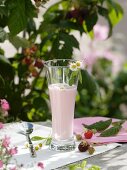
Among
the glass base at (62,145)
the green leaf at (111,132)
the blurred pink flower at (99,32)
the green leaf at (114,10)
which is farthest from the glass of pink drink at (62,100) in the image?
the blurred pink flower at (99,32)

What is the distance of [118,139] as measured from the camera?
1.35 m

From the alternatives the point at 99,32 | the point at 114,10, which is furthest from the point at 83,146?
the point at 99,32

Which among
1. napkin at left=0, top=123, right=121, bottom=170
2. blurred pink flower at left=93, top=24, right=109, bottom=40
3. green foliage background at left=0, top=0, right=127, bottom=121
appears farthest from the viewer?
blurred pink flower at left=93, top=24, right=109, bottom=40

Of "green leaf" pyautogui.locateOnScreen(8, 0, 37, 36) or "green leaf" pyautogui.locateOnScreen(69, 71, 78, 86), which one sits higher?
"green leaf" pyautogui.locateOnScreen(8, 0, 37, 36)

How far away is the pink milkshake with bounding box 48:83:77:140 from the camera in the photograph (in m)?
1.26

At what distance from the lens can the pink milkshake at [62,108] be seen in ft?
4.15

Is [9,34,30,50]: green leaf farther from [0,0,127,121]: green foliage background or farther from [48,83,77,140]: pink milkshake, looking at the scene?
[48,83,77,140]: pink milkshake

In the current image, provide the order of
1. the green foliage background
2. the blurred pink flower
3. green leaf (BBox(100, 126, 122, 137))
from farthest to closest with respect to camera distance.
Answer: the blurred pink flower < the green foliage background < green leaf (BBox(100, 126, 122, 137))

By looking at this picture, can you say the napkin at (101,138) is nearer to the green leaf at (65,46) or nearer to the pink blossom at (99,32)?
the green leaf at (65,46)

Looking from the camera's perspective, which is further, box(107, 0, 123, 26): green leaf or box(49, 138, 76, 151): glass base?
box(107, 0, 123, 26): green leaf

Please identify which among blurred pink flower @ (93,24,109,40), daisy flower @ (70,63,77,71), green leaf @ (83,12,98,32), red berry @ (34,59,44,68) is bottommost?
red berry @ (34,59,44,68)

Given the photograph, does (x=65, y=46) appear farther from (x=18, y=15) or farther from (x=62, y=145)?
(x=62, y=145)

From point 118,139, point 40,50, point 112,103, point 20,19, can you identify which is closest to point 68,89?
point 118,139

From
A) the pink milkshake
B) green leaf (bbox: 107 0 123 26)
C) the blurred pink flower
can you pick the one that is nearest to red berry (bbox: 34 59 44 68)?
green leaf (bbox: 107 0 123 26)
